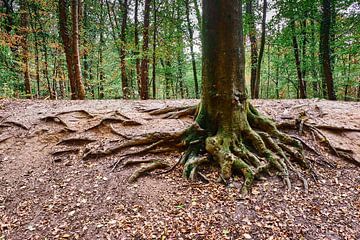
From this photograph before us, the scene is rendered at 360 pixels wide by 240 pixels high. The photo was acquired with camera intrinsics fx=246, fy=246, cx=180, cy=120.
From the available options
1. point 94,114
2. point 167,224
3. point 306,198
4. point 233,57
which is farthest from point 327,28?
point 167,224

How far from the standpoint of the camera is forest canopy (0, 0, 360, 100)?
9969 mm

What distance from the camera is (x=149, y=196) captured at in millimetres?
3637

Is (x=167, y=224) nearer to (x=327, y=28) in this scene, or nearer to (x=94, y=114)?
(x=94, y=114)

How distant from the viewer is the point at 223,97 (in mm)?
4277

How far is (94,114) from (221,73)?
346cm

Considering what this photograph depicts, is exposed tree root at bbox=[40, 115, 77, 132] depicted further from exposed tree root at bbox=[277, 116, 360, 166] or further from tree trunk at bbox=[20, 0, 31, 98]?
tree trunk at bbox=[20, 0, 31, 98]

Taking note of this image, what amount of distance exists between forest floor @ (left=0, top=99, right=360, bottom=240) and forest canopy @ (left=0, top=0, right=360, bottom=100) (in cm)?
473

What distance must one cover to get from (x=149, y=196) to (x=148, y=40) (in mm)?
9647

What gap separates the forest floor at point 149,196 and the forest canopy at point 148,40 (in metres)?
4.73

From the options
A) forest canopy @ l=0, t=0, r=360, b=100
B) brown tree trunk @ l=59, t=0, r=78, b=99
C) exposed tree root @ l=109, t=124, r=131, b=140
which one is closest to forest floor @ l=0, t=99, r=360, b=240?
exposed tree root @ l=109, t=124, r=131, b=140

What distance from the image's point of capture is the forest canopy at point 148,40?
32.7 ft

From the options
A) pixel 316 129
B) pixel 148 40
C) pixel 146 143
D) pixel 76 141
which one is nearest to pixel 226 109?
pixel 146 143

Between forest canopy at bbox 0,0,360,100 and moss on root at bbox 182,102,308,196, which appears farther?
forest canopy at bbox 0,0,360,100

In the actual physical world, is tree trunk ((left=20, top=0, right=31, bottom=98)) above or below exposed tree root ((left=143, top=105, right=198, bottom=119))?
above
